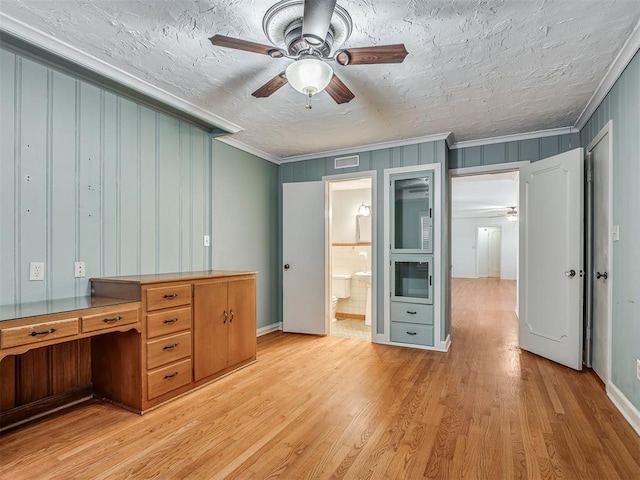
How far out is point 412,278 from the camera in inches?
158

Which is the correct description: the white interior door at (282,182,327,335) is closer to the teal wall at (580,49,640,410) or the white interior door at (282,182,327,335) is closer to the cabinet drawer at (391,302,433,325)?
the cabinet drawer at (391,302,433,325)

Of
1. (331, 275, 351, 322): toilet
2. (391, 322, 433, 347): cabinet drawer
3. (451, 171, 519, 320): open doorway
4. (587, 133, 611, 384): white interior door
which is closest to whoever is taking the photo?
(587, 133, 611, 384): white interior door

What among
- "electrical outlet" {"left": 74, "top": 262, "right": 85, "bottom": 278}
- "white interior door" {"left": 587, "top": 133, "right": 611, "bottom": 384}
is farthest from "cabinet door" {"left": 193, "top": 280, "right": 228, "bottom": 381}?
"white interior door" {"left": 587, "top": 133, "right": 611, "bottom": 384}

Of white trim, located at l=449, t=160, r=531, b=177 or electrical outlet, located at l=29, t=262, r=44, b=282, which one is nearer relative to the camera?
electrical outlet, located at l=29, t=262, r=44, b=282

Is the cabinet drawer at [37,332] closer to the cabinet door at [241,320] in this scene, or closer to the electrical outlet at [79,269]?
the electrical outlet at [79,269]

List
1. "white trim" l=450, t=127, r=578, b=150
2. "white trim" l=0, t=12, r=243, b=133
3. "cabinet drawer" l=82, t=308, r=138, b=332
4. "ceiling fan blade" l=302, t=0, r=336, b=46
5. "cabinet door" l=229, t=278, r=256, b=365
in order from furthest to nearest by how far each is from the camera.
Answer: "white trim" l=450, t=127, r=578, b=150
"cabinet door" l=229, t=278, r=256, b=365
"cabinet drawer" l=82, t=308, r=138, b=332
"white trim" l=0, t=12, r=243, b=133
"ceiling fan blade" l=302, t=0, r=336, b=46

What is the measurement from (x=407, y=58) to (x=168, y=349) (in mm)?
2684

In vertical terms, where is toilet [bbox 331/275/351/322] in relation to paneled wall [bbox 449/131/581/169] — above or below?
below

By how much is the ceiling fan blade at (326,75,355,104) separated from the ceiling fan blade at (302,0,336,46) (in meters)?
0.36

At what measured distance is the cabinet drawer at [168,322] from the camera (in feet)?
7.92

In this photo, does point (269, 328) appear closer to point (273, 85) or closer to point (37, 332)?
point (37, 332)

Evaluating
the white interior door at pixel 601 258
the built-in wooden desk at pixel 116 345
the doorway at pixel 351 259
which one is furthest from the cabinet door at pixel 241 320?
the white interior door at pixel 601 258

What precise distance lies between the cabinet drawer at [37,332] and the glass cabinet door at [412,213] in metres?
3.16

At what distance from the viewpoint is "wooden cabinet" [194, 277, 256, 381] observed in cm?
279
